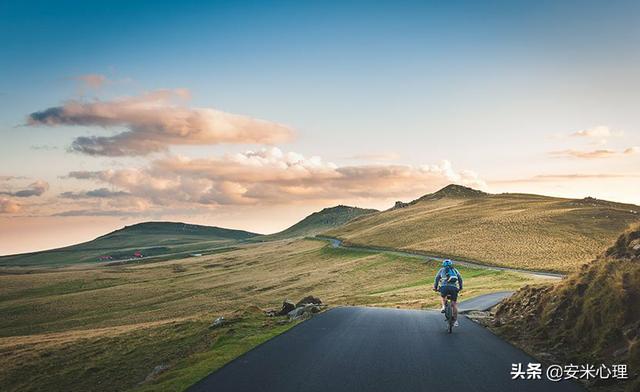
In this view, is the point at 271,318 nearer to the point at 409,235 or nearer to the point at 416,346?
the point at 416,346

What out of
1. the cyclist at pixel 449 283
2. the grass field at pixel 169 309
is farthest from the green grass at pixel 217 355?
the cyclist at pixel 449 283

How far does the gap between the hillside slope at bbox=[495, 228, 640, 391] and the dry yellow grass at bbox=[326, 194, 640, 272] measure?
4477cm

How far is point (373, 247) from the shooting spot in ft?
368

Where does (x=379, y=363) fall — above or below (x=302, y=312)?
above

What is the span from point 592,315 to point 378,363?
7.48 metres

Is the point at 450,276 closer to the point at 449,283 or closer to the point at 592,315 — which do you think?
the point at 449,283

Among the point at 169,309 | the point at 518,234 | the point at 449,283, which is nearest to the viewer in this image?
the point at 449,283

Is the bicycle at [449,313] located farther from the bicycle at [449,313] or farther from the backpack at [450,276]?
the backpack at [450,276]

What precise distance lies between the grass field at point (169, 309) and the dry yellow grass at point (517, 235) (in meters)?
10.4

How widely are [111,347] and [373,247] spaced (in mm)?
80794

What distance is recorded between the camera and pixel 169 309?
74.2 metres

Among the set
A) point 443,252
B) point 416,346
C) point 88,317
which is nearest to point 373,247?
point 443,252

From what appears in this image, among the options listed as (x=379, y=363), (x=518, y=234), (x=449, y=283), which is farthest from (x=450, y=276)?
(x=518, y=234)

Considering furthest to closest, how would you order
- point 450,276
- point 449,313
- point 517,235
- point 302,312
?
1. point 517,235
2. point 302,312
3. point 450,276
4. point 449,313
